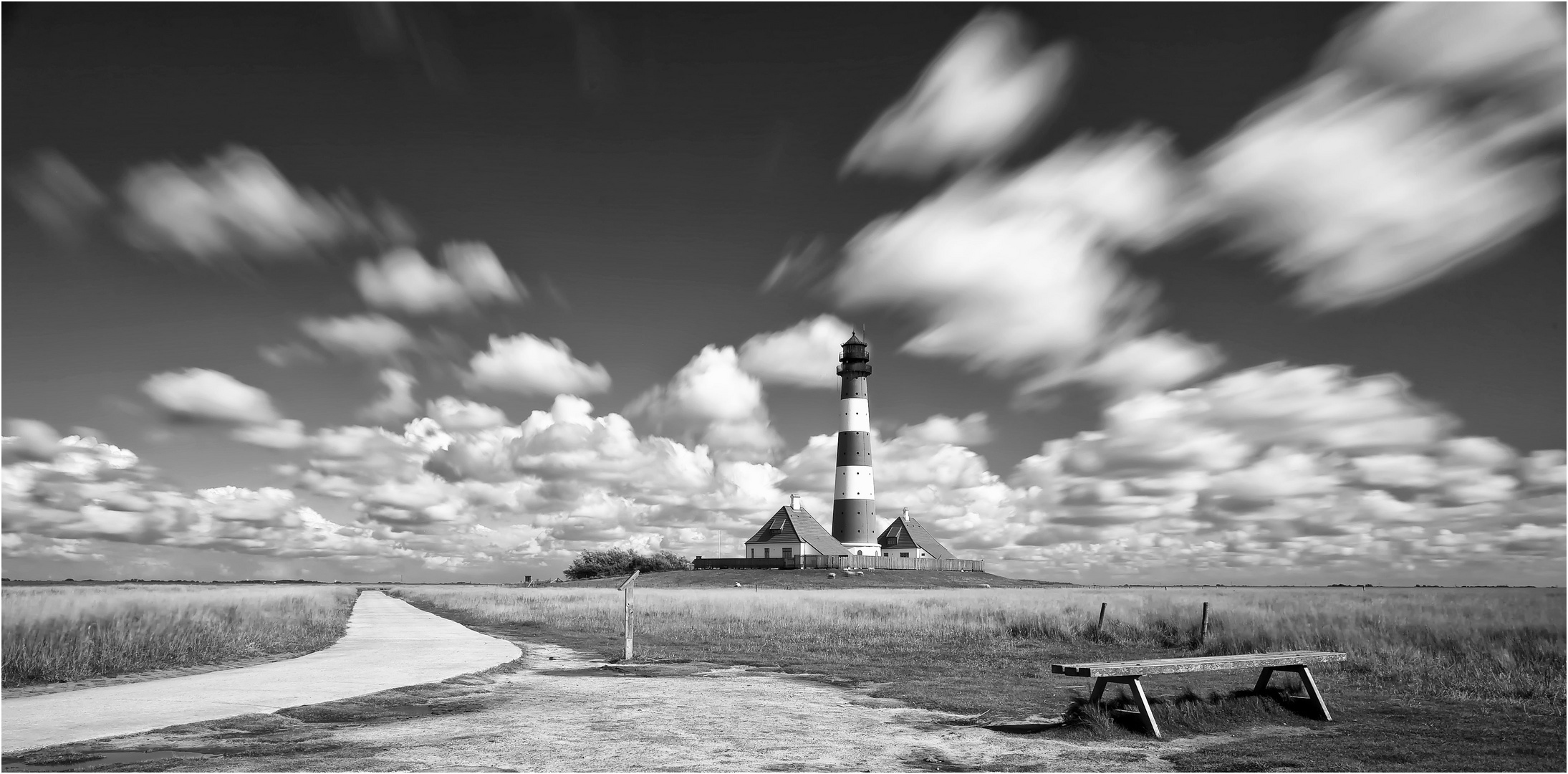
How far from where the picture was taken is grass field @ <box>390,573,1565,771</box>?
10.4 m

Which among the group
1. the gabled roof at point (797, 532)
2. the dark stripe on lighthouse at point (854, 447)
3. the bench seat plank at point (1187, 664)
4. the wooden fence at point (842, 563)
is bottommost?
the bench seat plank at point (1187, 664)

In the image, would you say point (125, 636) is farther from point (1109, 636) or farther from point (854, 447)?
point (854, 447)

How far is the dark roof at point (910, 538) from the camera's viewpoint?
93938mm

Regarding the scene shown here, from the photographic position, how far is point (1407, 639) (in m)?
20.8

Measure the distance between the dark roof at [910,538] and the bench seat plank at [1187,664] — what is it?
81.4 metres

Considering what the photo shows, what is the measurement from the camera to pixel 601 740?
31.8 feet

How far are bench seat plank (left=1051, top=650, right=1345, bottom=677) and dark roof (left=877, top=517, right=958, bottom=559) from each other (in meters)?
81.4

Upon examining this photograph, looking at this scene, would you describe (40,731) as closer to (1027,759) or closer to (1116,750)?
(1027,759)

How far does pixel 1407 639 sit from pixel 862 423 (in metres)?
57.5

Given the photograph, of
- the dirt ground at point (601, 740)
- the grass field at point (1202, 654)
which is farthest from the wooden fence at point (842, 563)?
the dirt ground at point (601, 740)

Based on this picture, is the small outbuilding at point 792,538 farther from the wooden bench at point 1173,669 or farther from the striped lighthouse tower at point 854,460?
the wooden bench at point 1173,669

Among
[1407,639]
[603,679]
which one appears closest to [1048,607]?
[1407,639]

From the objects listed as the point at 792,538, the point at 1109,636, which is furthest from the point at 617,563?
the point at 1109,636

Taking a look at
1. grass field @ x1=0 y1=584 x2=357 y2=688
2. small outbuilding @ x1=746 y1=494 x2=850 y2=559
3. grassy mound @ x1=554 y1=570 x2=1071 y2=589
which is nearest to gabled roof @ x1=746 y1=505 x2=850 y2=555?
small outbuilding @ x1=746 y1=494 x2=850 y2=559
